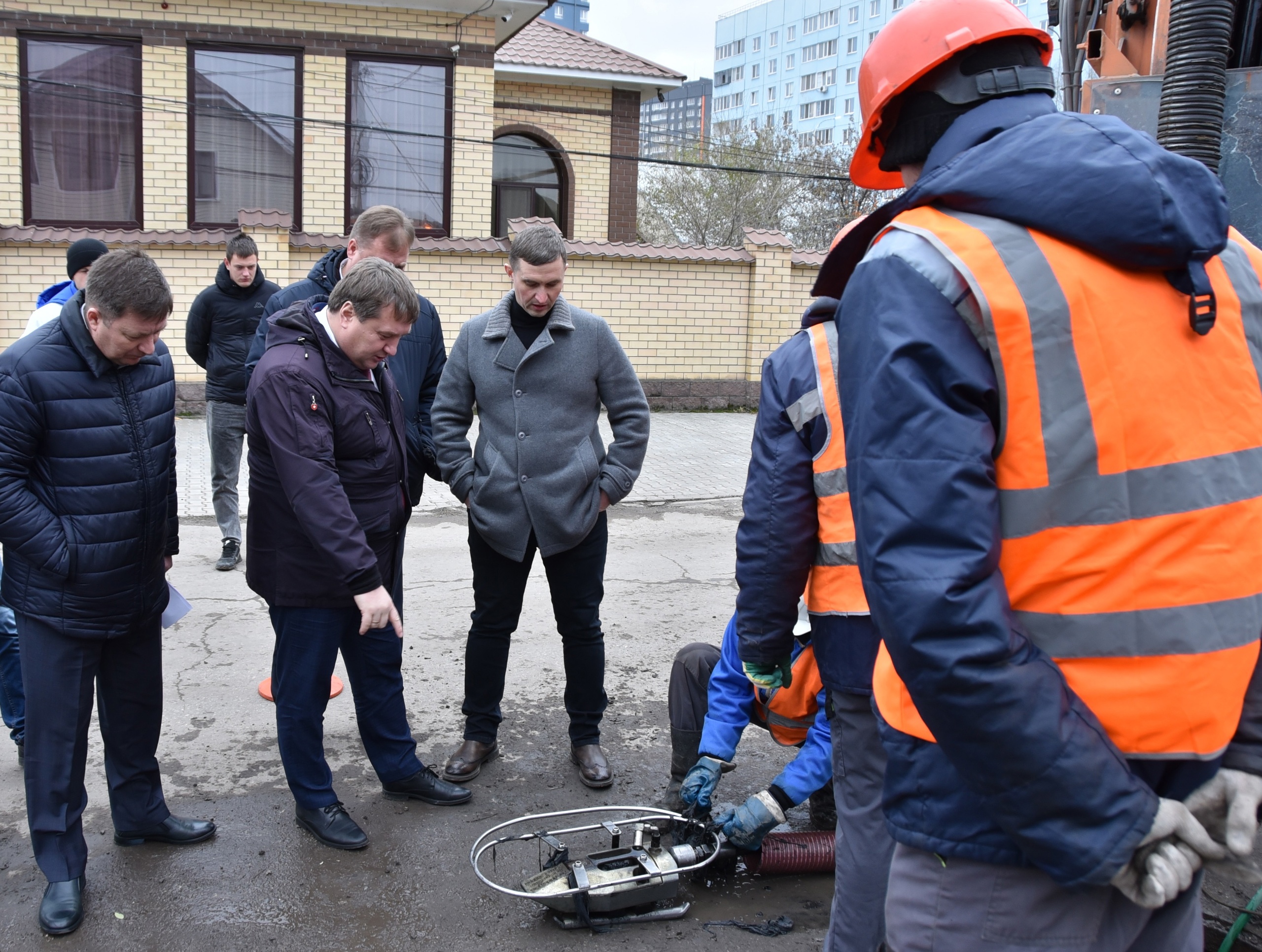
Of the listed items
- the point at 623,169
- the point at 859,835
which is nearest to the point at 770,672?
the point at 859,835

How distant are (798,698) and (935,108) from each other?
181cm

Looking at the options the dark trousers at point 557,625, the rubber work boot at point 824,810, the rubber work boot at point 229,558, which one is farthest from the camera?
the rubber work boot at point 229,558

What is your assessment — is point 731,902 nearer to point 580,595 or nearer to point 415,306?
point 580,595

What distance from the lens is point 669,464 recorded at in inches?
413

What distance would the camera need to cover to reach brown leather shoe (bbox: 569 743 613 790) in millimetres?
3928

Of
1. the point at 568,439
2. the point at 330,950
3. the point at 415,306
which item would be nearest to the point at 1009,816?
the point at 330,950

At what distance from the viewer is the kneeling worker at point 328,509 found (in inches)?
127

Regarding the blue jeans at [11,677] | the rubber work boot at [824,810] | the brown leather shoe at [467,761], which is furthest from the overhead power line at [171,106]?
the rubber work boot at [824,810]

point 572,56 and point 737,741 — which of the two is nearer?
point 737,741

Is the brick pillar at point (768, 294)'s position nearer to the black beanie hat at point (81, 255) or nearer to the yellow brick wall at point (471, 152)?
the yellow brick wall at point (471, 152)

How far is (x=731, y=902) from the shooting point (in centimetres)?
322

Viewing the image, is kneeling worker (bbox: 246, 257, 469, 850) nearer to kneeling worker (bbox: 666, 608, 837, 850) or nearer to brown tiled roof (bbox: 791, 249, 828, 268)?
kneeling worker (bbox: 666, 608, 837, 850)

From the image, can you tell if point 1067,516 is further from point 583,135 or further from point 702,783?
point 583,135

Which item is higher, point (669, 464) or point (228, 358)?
point (228, 358)
